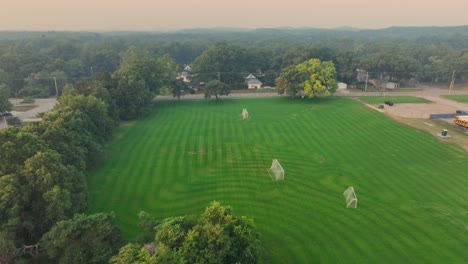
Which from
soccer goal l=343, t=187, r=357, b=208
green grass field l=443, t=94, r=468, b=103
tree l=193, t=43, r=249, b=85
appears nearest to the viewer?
soccer goal l=343, t=187, r=357, b=208

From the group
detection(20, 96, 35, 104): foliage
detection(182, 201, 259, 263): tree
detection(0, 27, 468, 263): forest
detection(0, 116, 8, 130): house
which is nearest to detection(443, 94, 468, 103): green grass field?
detection(0, 27, 468, 263): forest

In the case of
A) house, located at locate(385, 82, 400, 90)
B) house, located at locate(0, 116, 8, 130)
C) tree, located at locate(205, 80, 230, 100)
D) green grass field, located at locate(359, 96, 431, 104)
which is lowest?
house, located at locate(0, 116, 8, 130)

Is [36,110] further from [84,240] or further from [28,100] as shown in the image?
[84,240]

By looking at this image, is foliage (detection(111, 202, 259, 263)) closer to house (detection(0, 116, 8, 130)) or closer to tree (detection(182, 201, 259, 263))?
tree (detection(182, 201, 259, 263))

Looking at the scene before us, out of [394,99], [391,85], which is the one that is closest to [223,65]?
[394,99]

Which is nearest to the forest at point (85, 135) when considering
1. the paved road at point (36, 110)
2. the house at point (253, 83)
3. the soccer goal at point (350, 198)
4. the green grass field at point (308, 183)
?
the house at point (253, 83)
